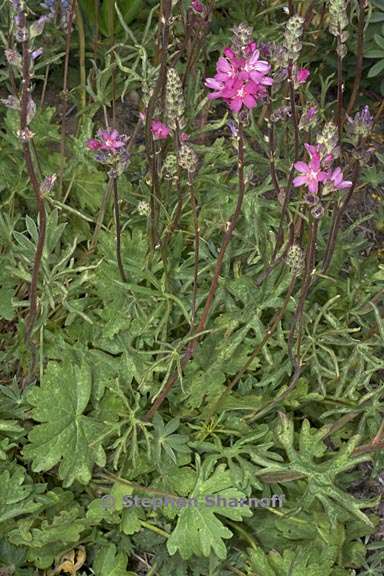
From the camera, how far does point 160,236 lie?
2.45m

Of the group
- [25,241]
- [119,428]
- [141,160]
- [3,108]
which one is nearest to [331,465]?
[119,428]

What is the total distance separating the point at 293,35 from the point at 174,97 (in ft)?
0.90

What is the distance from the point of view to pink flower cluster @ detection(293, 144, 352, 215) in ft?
5.87

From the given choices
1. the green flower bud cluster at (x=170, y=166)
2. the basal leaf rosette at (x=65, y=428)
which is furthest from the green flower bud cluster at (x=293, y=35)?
the basal leaf rosette at (x=65, y=428)

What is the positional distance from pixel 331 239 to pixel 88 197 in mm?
856

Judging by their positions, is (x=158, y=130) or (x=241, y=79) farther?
(x=158, y=130)

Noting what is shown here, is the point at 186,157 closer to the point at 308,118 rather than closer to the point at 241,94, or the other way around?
the point at 241,94

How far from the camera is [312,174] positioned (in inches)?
71.2

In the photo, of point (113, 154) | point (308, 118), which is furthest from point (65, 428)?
point (308, 118)

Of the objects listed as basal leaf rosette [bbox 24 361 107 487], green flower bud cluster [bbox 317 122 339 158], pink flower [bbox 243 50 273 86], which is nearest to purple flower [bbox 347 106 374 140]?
green flower bud cluster [bbox 317 122 339 158]

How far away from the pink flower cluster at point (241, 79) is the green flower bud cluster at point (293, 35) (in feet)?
0.24

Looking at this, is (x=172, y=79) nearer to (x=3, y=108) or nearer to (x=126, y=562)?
(x=126, y=562)

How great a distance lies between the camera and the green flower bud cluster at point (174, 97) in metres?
1.80

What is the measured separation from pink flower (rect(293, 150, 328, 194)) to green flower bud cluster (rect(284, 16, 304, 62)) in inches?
7.9
